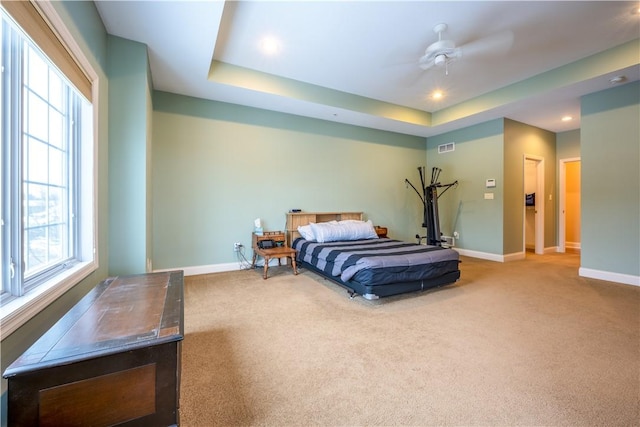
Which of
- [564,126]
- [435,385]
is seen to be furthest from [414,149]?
[435,385]

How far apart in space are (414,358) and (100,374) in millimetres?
1726

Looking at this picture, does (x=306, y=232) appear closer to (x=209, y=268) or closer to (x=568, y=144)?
(x=209, y=268)

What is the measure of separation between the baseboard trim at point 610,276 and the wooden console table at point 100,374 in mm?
5173

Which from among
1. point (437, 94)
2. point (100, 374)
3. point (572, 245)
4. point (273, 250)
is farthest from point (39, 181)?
point (572, 245)

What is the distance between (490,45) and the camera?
3.02 m

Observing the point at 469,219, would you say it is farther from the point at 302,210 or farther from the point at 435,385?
the point at 435,385

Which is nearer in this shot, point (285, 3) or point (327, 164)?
point (285, 3)

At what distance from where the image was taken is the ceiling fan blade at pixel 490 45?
2.88 meters

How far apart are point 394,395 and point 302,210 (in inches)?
138

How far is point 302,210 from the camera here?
4.73 m

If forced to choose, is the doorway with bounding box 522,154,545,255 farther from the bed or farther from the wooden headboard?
the wooden headboard

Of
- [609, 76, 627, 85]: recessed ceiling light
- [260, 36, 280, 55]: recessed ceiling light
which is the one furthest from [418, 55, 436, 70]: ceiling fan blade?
[609, 76, 627, 85]: recessed ceiling light

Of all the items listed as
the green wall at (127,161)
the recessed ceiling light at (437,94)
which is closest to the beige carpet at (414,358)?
the green wall at (127,161)

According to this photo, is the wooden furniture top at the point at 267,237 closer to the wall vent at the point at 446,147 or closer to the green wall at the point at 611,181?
the wall vent at the point at 446,147
